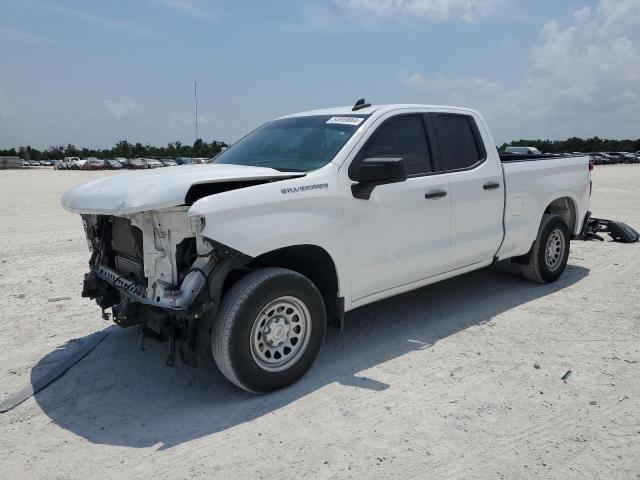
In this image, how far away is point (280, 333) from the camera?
3.79 metres

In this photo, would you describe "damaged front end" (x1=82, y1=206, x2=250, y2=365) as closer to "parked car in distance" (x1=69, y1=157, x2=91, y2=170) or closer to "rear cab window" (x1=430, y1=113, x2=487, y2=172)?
"rear cab window" (x1=430, y1=113, x2=487, y2=172)

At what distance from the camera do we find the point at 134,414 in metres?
3.61

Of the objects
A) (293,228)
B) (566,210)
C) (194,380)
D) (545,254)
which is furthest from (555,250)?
(194,380)

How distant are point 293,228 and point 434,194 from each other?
1.56 m

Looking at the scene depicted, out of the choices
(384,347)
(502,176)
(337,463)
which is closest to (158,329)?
(337,463)

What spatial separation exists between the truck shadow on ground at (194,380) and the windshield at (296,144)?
1.62 meters

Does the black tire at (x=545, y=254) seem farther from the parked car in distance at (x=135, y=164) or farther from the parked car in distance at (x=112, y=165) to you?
the parked car in distance at (x=112, y=165)

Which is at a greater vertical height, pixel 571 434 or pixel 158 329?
pixel 158 329

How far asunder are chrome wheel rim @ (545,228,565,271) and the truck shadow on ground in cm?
84

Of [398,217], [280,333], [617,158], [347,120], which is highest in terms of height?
[617,158]

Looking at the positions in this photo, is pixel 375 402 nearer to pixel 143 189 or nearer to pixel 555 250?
pixel 143 189

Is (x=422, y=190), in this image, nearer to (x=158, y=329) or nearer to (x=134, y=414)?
(x=158, y=329)

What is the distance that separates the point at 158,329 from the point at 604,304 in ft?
14.8

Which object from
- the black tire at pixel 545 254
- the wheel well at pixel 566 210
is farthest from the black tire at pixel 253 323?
the wheel well at pixel 566 210
